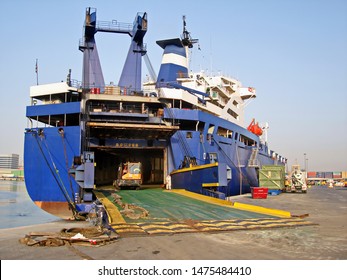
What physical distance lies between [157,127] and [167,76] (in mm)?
13160

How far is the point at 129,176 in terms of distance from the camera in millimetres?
24719

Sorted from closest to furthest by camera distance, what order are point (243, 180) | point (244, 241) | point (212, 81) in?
1. point (244, 241)
2. point (243, 180)
3. point (212, 81)

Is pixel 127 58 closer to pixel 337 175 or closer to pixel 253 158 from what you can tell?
pixel 253 158

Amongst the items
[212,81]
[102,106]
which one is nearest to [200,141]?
[102,106]

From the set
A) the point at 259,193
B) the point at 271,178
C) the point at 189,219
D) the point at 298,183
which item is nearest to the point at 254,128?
the point at 298,183

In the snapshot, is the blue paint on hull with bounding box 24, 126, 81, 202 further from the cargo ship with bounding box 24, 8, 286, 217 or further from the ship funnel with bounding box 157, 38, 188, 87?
the ship funnel with bounding box 157, 38, 188, 87

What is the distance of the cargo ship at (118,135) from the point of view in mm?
20781

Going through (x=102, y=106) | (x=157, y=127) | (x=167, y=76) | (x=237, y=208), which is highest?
(x=167, y=76)

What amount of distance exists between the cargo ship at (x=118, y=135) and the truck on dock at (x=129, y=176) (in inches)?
57.9

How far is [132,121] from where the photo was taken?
76.7 ft

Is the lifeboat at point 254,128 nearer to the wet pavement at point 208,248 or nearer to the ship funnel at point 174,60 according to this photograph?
the ship funnel at point 174,60

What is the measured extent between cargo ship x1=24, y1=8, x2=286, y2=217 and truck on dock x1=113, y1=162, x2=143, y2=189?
4.82 feet

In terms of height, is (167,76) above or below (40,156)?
above
